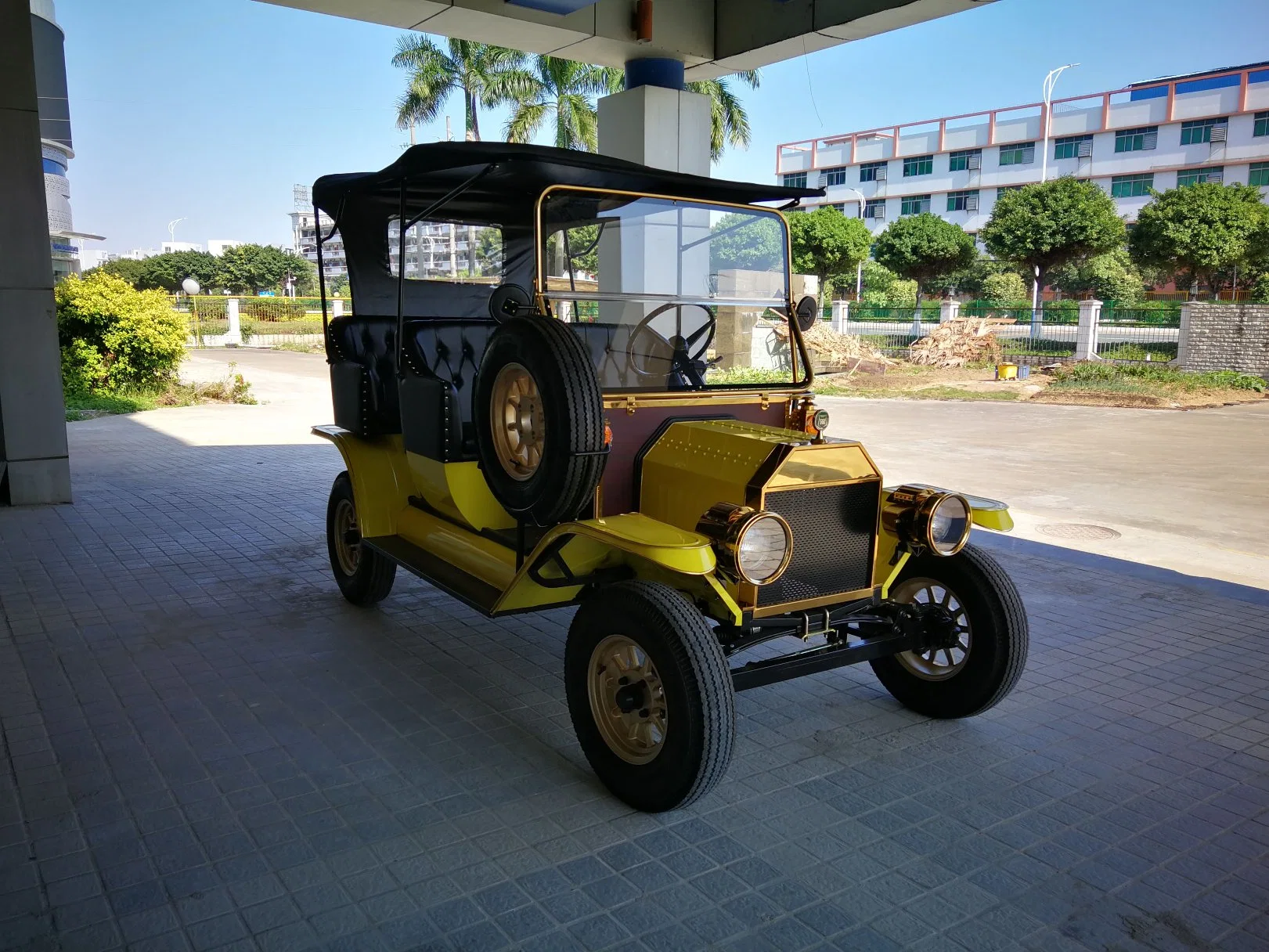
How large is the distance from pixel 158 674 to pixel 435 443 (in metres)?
1.67

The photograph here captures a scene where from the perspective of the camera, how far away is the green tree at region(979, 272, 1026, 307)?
38.3 m

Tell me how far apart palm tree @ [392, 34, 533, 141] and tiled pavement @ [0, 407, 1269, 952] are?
2287 centimetres

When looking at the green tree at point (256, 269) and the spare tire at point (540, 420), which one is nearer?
the spare tire at point (540, 420)

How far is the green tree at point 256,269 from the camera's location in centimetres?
6500

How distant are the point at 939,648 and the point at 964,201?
5547cm

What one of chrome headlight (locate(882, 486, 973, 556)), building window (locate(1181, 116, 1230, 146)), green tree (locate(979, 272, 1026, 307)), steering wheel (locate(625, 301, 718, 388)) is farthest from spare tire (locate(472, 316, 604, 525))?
building window (locate(1181, 116, 1230, 146))

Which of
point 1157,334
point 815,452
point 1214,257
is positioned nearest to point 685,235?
point 815,452

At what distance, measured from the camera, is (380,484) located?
497cm

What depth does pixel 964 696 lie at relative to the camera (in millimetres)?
3693

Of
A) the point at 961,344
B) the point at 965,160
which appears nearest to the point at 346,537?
the point at 961,344

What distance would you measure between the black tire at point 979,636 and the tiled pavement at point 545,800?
0.14m

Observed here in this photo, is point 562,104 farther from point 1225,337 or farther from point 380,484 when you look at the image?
point 380,484

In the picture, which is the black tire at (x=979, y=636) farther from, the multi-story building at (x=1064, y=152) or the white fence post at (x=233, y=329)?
the multi-story building at (x=1064, y=152)

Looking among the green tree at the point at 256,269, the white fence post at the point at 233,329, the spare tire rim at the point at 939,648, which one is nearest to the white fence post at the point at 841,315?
the white fence post at the point at 233,329
